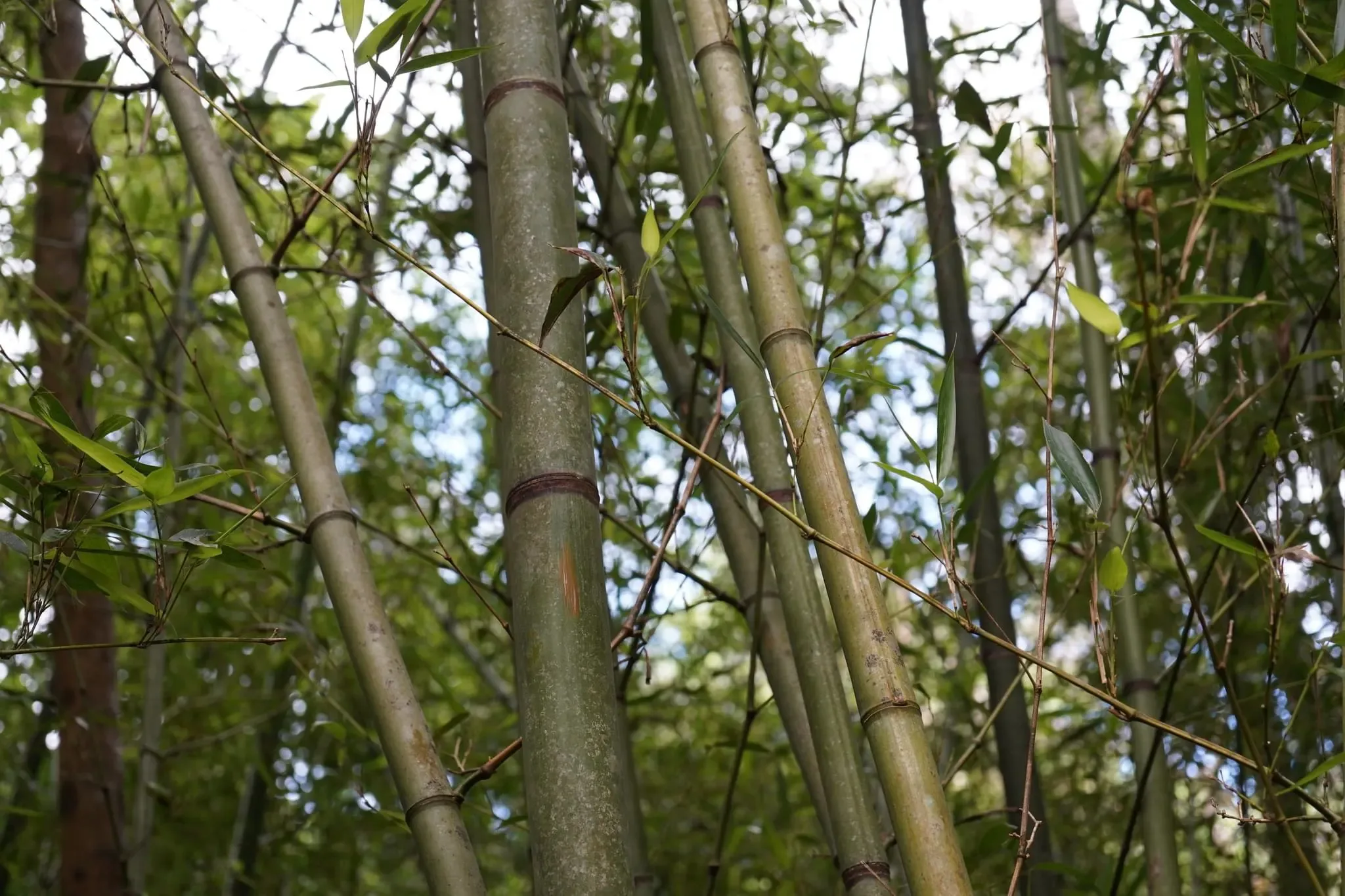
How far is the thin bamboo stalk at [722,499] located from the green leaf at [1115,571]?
281 mm

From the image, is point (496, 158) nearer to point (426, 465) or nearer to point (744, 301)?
point (744, 301)

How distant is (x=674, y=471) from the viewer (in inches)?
105

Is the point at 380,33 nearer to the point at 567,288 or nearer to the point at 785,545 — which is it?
the point at 567,288

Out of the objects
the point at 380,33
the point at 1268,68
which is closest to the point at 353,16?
the point at 380,33

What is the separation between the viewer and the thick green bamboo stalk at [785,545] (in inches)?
35.2

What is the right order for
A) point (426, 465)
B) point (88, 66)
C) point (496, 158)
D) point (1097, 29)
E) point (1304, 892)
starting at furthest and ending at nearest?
point (426, 465) < point (1304, 892) < point (1097, 29) < point (88, 66) < point (496, 158)

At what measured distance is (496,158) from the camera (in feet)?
3.14

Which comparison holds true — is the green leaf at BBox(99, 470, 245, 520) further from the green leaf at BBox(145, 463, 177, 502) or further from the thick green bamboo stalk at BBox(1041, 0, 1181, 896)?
the thick green bamboo stalk at BBox(1041, 0, 1181, 896)

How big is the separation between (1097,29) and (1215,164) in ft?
1.27

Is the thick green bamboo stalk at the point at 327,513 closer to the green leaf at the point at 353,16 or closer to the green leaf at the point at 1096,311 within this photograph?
the green leaf at the point at 353,16

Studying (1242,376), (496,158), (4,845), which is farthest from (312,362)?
(1242,376)

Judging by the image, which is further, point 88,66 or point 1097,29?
point 1097,29

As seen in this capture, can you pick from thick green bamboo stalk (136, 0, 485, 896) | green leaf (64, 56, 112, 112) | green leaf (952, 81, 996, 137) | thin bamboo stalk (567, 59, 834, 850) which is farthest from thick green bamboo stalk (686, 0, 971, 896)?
green leaf (64, 56, 112, 112)

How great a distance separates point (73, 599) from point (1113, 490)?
1.34 metres
